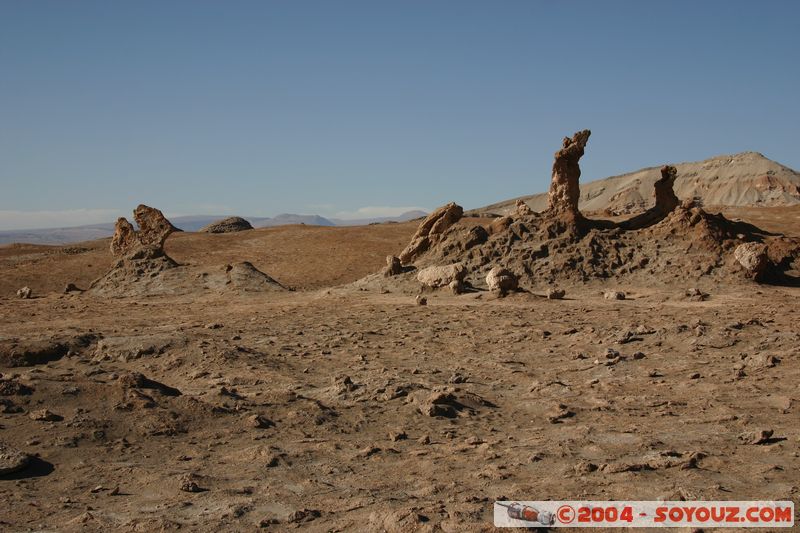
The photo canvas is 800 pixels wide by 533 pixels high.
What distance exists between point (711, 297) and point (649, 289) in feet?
4.23

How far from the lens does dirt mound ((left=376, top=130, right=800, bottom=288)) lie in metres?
15.5

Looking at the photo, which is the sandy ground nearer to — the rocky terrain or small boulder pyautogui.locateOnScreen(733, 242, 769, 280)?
the rocky terrain

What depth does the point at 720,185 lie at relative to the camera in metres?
69.9

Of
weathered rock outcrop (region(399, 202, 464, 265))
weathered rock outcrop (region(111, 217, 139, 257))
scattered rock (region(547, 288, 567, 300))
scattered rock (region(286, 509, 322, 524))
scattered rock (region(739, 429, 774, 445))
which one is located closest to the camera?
scattered rock (region(286, 509, 322, 524))

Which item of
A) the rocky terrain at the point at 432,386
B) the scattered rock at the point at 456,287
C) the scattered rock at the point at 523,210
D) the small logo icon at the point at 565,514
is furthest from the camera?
the scattered rock at the point at 523,210

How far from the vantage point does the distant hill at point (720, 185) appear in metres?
64.6

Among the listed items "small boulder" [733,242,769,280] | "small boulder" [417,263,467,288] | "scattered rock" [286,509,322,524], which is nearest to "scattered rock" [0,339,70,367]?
"scattered rock" [286,509,322,524]

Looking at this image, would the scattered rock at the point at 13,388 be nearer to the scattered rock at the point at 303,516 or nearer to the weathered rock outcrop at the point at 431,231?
the scattered rock at the point at 303,516

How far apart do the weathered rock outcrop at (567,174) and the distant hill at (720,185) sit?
135 ft

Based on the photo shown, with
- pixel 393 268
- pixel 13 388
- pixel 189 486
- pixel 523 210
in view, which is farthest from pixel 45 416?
pixel 523 210

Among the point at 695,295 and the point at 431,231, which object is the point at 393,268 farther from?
the point at 695,295

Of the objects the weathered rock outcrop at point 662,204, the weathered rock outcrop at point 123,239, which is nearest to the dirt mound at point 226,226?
the weathered rock outcrop at point 123,239

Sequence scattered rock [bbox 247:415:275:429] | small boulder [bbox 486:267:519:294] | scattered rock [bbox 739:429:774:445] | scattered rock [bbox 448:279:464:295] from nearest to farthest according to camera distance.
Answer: scattered rock [bbox 739:429:774:445]
scattered rock [bbox 247:415:275:429]
small boulder [bbox 486:267:519:294]
scattered rock [bbox 448:279:464:295]

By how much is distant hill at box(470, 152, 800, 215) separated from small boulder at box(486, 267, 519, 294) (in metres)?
45.1
